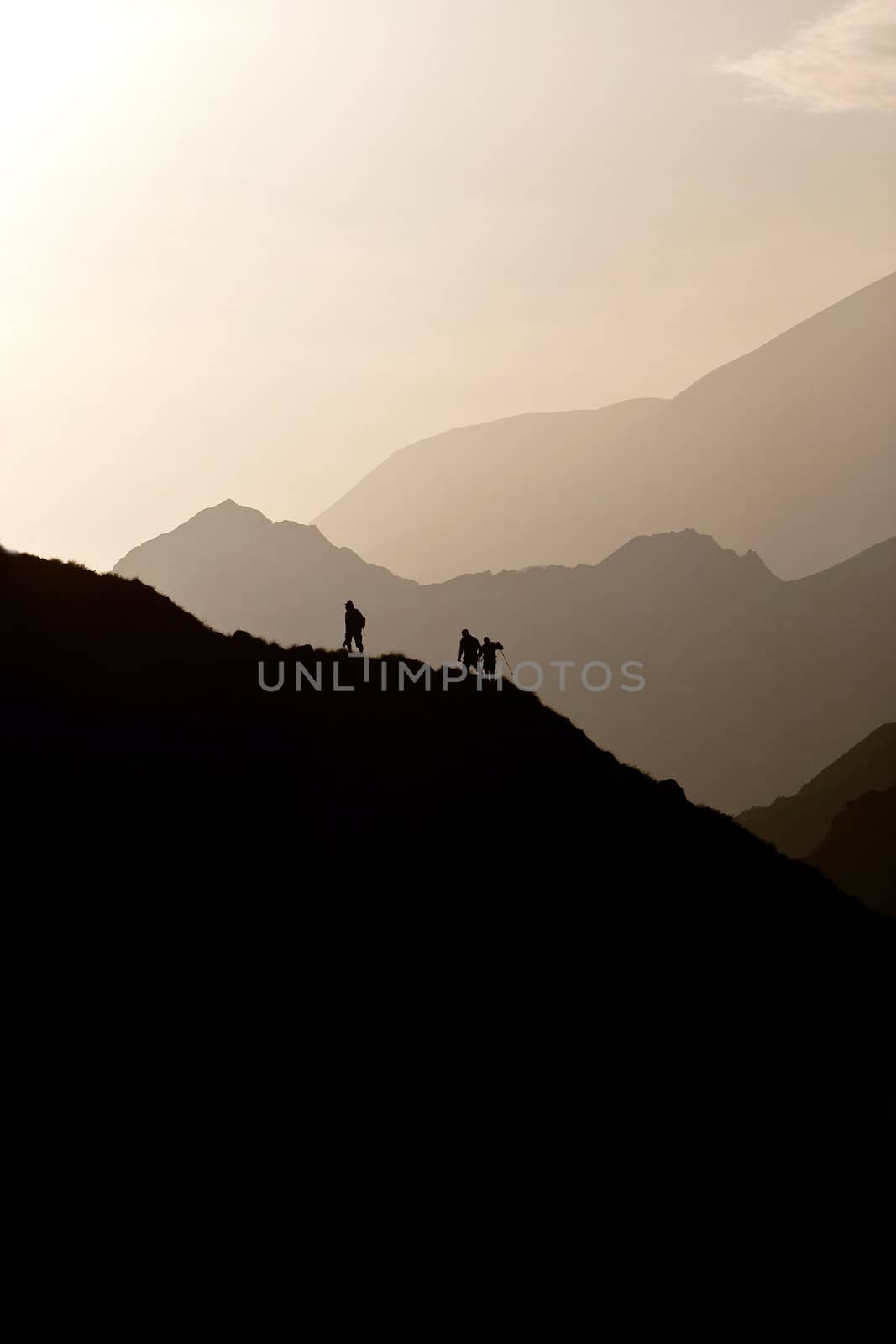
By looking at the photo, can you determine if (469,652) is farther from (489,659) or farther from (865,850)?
(865,850)

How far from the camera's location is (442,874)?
34.3 m

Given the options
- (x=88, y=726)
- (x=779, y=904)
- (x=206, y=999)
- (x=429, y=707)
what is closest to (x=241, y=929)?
(x=206, y=999)

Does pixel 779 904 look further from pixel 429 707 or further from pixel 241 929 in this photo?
pixel 241 929

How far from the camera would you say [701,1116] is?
32031 mm

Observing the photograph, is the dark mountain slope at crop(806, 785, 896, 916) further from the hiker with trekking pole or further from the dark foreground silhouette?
the dark foreground silhouette

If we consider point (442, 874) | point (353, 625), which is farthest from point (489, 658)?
point (442, 874)

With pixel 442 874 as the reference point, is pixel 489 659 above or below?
above

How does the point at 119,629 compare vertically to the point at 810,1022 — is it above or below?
above

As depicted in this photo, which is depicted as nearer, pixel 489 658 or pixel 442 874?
pixel 442 874

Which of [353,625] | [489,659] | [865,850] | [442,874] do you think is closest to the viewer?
[442,874]

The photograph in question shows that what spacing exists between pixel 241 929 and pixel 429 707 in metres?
15.2

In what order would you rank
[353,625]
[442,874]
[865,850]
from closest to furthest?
[442,874] → [353,625] → [865,850]

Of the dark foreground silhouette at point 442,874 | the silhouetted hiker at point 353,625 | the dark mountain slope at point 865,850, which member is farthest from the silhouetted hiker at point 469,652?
the dark mountain slope at point 865,850

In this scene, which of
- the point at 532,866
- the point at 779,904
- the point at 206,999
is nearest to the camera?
the point at 206,999
